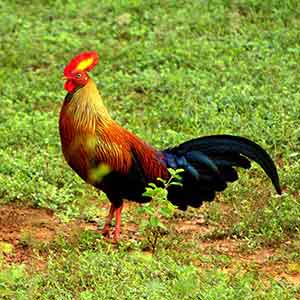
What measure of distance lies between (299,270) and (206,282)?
90 cm

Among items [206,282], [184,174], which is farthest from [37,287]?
[184,174]

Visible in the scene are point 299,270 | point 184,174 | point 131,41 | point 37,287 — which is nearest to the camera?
point 37,287

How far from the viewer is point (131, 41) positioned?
12.1 m

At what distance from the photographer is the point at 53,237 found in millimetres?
7699

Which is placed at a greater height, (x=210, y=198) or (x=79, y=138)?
(x=79, y=138)

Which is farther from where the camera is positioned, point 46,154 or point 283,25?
point 283,25

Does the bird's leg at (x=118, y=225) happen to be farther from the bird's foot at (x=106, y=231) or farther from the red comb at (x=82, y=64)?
the red comb at (x=82, y=64)

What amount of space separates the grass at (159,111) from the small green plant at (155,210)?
0.12 meters

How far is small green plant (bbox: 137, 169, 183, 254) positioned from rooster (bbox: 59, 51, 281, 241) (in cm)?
14

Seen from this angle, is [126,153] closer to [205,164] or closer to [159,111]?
[205,164]

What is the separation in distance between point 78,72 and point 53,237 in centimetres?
130

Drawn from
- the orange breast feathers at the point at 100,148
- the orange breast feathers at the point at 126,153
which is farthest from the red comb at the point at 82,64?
the orange breast feathers at the point at 126,153

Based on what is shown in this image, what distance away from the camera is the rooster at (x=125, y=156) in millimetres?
7383

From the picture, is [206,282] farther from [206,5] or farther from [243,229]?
[206,5]
